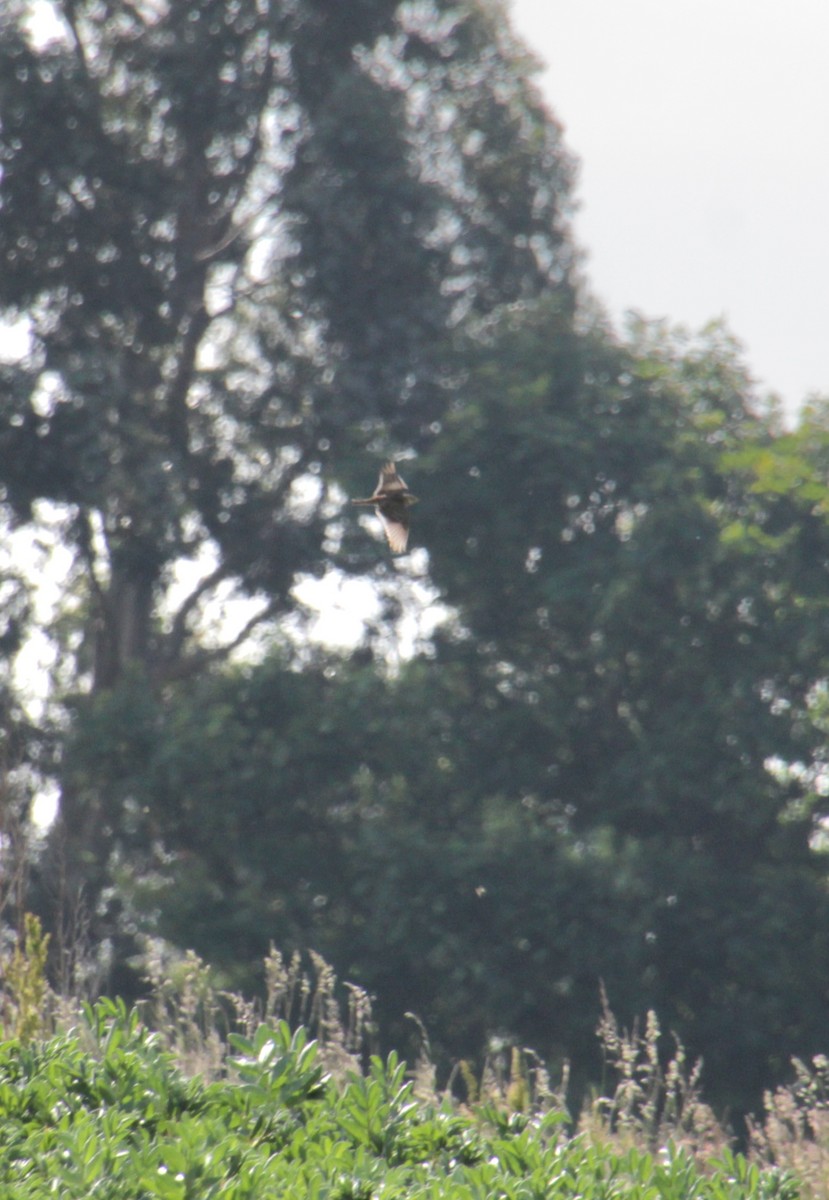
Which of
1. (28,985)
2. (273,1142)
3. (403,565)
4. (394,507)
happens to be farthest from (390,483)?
(403,565)

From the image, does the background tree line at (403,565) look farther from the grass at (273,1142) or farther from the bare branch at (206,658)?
the grass at (273,1142)

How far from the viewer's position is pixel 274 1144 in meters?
4.02

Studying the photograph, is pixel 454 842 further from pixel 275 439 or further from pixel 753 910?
pixel 275 439

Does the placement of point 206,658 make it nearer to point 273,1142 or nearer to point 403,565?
point 403,565

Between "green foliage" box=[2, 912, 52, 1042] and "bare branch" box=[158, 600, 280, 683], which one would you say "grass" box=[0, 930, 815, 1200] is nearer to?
"green foliage" box=[2, 912, 52, 1042]

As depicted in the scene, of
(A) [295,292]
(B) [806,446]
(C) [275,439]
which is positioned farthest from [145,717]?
(B) [806,446]

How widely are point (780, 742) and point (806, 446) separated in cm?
245

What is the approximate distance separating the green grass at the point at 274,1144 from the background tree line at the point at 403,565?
7508mm

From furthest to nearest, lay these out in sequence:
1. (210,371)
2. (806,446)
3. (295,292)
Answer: (210,371) → (295,292) → (806,446)

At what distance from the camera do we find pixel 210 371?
1661cm

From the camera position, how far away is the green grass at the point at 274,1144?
343cm

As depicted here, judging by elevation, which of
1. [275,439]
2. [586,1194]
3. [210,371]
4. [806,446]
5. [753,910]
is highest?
[210,371]

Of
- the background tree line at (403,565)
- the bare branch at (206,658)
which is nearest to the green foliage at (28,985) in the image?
the background tree line at (403,565)

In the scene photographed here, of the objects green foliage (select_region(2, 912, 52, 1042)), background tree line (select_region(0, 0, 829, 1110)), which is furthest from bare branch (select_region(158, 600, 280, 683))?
green foliage (select_region(2, 912, 52, 1042))
